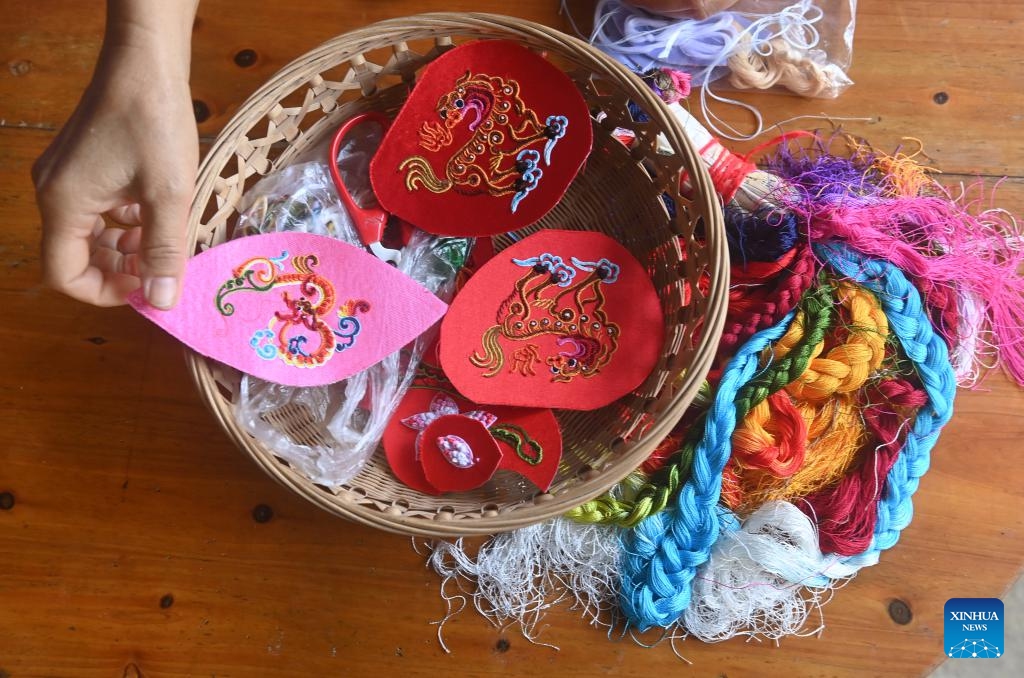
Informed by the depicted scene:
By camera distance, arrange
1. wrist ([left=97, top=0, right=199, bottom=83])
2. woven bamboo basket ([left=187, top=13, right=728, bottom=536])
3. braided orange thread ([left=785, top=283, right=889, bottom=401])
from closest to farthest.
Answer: wrist ([left=97, top=0, right=199, bottom=83]) → woven bamboo basket ([left=187, top=13, right=728, bottom=536]) → braided orange thread ([left=785, top=283, right=889, bottom=401])

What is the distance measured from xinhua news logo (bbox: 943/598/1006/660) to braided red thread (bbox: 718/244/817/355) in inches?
14.5

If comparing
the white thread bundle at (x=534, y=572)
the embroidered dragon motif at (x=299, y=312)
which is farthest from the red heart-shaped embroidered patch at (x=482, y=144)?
the white thread bundle at (x=534, y=572)

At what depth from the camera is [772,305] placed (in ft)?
2.63

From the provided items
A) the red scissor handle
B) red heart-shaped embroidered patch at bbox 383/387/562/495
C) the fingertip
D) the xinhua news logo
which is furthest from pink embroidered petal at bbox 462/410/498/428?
the xinhua news logo

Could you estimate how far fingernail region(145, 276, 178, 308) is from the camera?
25.8 inches

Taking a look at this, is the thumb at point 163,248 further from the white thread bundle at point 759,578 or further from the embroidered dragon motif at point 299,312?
the white thread bundle at point 759,578

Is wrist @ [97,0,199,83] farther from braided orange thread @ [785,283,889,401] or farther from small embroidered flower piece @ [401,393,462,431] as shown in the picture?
braided orange thread @ [785,283,889,401]

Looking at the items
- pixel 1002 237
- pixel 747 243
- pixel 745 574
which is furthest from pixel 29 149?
pixel 1002 237

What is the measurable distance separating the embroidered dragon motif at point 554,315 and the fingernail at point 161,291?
0.30m

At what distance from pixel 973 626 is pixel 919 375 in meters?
0.29

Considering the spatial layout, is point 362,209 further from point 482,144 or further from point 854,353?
point 854,353

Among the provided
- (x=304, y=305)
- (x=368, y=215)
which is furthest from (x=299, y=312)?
(x=368, y=215)

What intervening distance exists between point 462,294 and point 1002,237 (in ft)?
2.08

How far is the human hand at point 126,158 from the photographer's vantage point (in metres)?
0.57
